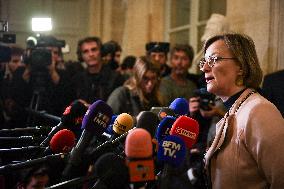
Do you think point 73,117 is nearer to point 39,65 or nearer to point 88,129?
point 88,129

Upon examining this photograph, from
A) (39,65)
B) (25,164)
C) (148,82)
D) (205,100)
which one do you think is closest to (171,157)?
(25,164)

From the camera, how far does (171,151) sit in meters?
1.27

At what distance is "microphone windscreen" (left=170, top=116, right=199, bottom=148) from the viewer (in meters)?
1.39

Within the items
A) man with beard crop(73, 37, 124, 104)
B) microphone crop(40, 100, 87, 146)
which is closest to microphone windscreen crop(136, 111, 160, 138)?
microphone crop(40, 100, 87, 146)

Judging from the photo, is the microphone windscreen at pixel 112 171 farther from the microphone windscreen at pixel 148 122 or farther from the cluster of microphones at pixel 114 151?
the microphone windscreen at pixel 148 122

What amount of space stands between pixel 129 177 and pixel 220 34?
657 mm

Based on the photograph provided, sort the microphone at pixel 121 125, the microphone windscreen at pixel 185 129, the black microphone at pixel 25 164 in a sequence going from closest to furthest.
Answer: the black microphone at pixel 25 164 → the microphone windscreen at pixel 185 129 → the microphone at pixel 121 125

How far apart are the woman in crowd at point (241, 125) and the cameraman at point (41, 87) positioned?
5.94ft

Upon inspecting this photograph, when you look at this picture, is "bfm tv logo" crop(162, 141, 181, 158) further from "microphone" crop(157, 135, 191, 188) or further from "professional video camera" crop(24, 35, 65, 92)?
"professional video camera" crop(24, 35, 65, 92)

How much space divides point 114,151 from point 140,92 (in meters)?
1.45

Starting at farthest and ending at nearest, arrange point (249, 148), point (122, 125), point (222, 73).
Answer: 1. point (122, 125)
2. point (222, 73)
3. point (249, 148)

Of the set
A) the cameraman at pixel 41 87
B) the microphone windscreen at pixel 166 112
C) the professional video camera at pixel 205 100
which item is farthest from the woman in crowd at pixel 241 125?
the cameraman at pixel 41 87

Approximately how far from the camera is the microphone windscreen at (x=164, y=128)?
146 cm

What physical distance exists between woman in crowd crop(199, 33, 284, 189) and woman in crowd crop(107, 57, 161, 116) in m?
1.36
